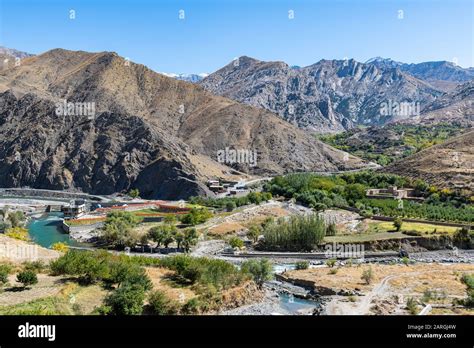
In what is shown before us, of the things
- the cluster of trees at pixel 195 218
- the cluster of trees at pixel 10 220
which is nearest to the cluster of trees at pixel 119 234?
the cluster of trees at pixel 195 218

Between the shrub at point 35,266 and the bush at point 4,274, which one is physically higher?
the bush at point 4,274

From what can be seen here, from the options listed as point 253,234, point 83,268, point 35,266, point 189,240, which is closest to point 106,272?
point 83,268

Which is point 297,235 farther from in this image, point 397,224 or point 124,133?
point 124,133

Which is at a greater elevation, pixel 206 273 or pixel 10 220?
pixel 206 273

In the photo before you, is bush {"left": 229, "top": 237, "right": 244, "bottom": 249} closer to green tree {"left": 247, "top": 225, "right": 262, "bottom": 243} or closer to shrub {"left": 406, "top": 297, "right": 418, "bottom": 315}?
green tree {"left": 247, "top": 225, "right": 262, "bottom": 243}

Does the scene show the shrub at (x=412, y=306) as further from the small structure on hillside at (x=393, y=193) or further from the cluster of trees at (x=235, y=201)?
the small structure on hillside at (x=393, y=193)
